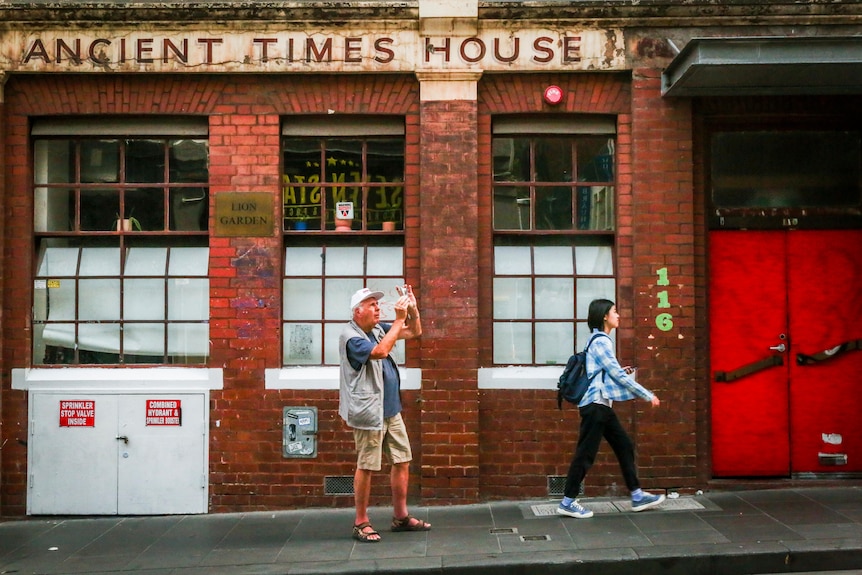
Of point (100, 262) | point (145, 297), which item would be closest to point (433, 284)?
point (145, 297)

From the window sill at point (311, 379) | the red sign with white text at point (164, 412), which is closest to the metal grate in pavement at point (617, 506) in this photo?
the window sill at point (311, 379)

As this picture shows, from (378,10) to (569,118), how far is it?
2.02 metres

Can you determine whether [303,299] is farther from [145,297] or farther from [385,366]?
[385,366]

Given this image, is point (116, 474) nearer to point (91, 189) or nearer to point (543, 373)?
point (91, 189)

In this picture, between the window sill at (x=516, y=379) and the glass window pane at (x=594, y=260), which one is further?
the glass window pane at (x=594, y=260)

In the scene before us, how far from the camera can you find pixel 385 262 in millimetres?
8797

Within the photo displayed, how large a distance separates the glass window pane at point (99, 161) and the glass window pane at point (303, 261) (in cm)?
181

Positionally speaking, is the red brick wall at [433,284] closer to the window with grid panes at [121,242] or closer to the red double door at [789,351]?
the window with grid panes at [121,242]

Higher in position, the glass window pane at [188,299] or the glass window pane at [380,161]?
the glass window pane at [380,161]

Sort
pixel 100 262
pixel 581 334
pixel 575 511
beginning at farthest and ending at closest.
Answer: pixel 100 262, pixel 581 334, pixel 575 511

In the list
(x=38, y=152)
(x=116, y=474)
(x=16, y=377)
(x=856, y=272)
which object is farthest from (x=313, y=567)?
(x=856, y=272)

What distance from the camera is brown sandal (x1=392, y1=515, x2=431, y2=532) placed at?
292 inches

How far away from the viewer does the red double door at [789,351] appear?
8.74 m

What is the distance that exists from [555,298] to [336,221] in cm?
221
